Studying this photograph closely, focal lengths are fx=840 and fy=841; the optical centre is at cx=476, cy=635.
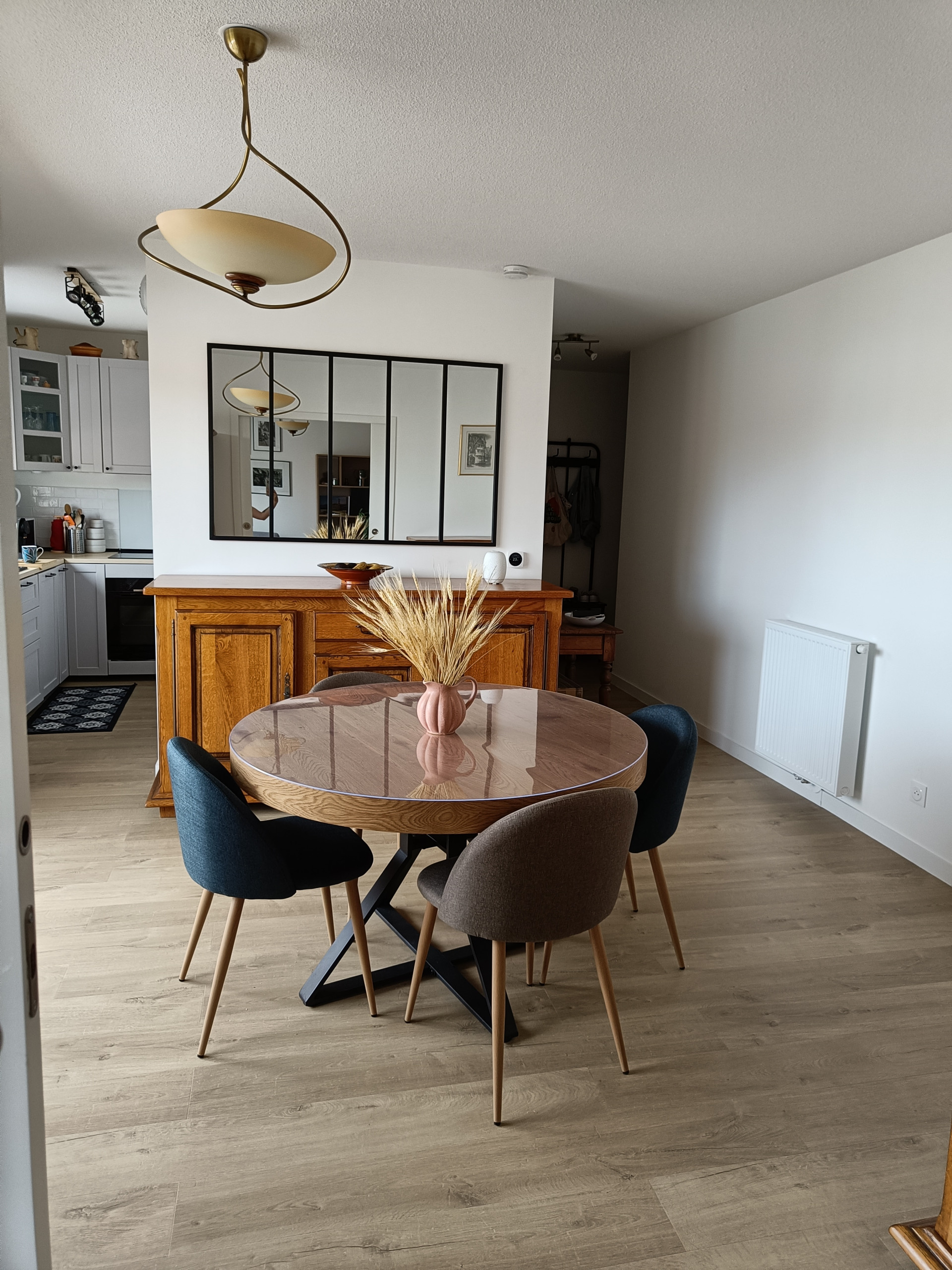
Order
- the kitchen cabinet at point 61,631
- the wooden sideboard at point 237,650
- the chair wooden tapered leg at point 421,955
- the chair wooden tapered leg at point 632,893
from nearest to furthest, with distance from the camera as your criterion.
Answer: the chair wooden tapered leg at point 421,955 → the chair wooden tapered leg at point 632,893 → the wooden sideboard at point 237,650 → the kitchen cabinet at point 61,631

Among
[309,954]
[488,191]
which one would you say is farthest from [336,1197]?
[488,191]

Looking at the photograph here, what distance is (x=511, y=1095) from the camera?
6.74 feet

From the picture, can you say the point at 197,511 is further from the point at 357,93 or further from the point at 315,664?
the point at 357,93

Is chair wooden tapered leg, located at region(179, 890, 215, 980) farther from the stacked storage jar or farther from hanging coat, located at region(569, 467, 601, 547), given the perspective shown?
hanging coat, located at region(569, 467, 601, 547)

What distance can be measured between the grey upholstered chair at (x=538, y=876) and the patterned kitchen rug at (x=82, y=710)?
12.0ft

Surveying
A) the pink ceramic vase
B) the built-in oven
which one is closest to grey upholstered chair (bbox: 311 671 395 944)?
the pink ceramic vase

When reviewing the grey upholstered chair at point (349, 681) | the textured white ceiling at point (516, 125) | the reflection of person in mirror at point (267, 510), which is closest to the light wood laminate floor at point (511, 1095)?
the grey upholstered chair at point (349, 681)

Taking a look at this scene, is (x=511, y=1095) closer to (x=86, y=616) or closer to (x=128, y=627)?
(x=128, y=627)

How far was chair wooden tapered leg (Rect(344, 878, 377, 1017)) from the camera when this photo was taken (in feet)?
7.54

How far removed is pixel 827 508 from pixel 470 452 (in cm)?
178

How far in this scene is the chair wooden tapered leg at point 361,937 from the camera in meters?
2.30

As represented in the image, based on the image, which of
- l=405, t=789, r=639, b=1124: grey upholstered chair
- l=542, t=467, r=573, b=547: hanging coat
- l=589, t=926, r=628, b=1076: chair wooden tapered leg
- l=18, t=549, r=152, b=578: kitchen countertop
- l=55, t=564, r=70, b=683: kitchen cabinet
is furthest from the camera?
l=542, t=467, r=573, b=547: hanging coat

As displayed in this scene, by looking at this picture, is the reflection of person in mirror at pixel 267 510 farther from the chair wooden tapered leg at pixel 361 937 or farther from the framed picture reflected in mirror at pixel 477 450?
the chair wooden tapered leg at pixel 361 937

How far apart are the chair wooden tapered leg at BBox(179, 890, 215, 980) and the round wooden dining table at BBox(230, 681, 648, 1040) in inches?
13.8
